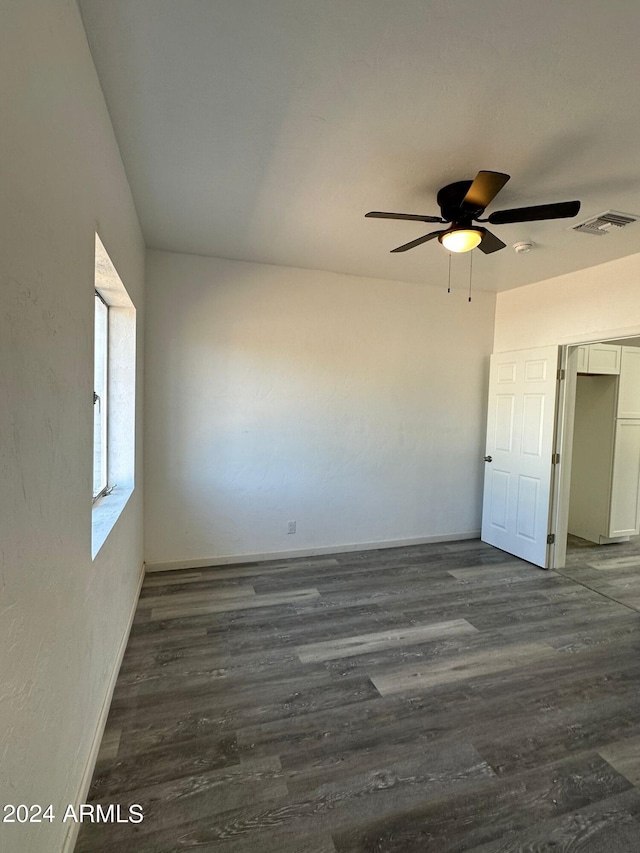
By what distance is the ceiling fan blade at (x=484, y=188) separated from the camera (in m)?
1.71

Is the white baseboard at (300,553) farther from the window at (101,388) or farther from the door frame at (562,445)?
the window at (101,388)

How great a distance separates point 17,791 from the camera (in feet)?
2.86

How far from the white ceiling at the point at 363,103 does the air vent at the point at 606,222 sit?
0.21 ft

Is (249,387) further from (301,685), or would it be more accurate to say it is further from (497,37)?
(497,37)

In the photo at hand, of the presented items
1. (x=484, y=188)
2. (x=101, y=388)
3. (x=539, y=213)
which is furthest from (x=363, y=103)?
(x=101, y=388)

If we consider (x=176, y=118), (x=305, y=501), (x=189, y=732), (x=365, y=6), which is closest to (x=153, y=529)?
(x=305, y=501)

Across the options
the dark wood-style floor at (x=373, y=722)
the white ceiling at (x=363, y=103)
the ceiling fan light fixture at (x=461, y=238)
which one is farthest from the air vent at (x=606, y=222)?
the dark wood-style floor at (x=373, y=722)

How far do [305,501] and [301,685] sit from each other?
6.17 ft

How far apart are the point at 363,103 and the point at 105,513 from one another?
2258 millimetres

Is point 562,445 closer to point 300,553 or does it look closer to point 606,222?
point 606,222

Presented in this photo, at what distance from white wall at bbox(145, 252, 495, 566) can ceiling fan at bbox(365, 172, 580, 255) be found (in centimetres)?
154

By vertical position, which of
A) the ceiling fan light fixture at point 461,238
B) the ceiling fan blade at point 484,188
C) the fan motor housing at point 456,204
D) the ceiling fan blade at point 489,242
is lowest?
the ceiling fan light fixture at point 461,238

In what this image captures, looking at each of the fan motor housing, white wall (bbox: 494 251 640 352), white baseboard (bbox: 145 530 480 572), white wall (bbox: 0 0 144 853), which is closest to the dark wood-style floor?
white baseboard (bbox: 145 530 480 572)

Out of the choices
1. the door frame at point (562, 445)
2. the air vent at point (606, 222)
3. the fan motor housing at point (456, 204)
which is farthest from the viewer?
the door frame at point (562, 445)
